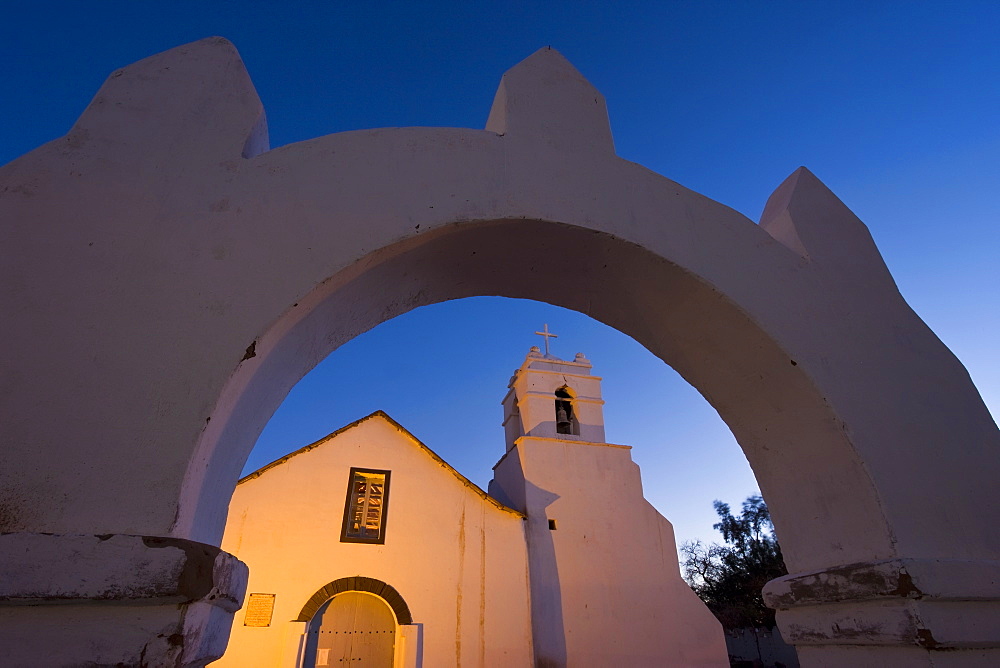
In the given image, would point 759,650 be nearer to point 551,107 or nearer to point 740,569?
point 740,569

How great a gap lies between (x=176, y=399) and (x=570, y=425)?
481 inches

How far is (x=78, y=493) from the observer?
4.45 feet

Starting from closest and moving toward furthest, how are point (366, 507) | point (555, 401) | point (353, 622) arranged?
point (353, 622), point (366, 507), point (555, 401)

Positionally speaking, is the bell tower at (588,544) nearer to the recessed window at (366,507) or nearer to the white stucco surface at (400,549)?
the white stucco surface at (400,549)

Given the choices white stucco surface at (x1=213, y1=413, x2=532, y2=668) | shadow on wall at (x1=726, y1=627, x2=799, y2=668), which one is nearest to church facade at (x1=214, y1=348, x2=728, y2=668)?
white stucco surface at (x1=213, y1=413, x2=532, y2=668)

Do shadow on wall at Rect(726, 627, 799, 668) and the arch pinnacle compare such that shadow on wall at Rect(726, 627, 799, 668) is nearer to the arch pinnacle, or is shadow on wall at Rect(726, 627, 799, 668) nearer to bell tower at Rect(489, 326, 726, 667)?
bell tower at Rect(489, 326, 726, 667)

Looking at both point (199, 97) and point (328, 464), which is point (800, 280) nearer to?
point (199, 97)

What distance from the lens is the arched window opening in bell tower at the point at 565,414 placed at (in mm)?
13180

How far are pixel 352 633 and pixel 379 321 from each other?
8.73 meters

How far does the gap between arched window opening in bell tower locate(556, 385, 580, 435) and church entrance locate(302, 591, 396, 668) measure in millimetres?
5513

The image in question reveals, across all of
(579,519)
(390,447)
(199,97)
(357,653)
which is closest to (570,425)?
(579,519)

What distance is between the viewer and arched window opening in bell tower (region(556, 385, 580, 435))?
13.2m

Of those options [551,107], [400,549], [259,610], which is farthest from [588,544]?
[551,107]

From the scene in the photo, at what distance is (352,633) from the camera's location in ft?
30.3
